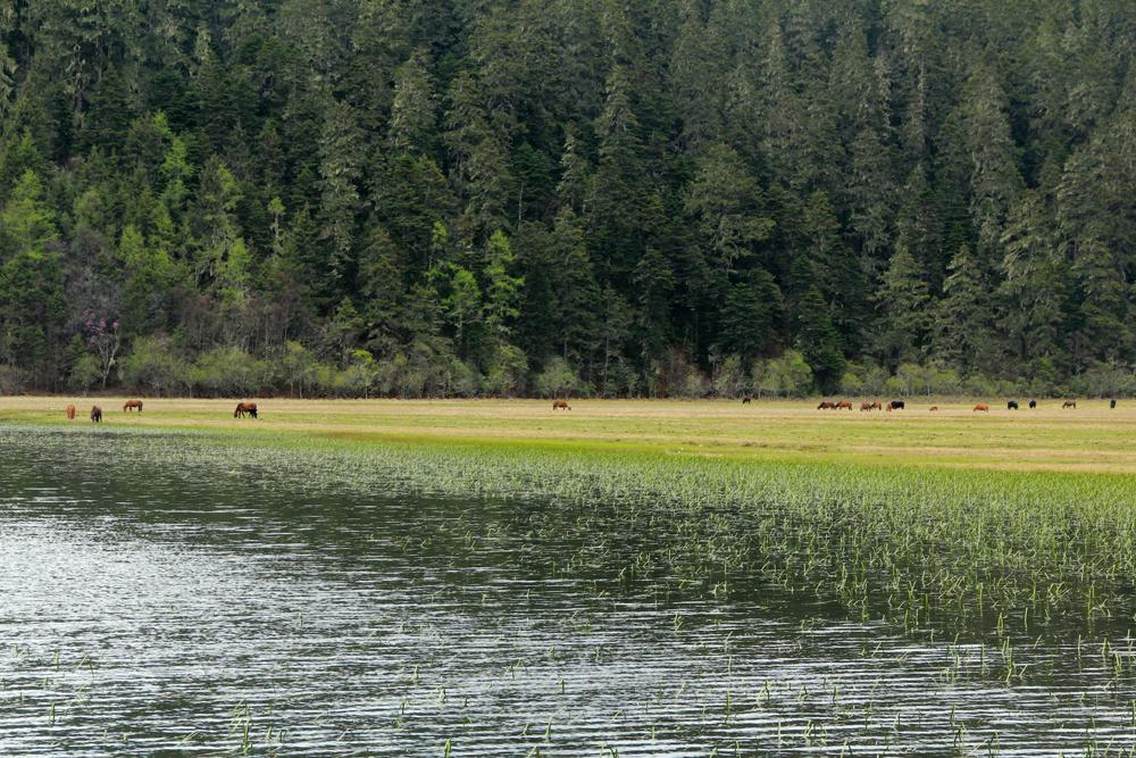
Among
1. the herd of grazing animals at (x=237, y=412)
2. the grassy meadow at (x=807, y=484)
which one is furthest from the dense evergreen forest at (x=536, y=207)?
the grassy meadow at (x=807, y=484)

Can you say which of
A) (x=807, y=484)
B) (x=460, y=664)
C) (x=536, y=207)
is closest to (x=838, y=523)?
(x=807, y=484)

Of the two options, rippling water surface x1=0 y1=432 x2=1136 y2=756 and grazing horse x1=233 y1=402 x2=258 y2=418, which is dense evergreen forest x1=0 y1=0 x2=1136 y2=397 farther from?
rippling water surface x1=0 y1=432 x2=1136 y2=756

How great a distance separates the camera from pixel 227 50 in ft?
603

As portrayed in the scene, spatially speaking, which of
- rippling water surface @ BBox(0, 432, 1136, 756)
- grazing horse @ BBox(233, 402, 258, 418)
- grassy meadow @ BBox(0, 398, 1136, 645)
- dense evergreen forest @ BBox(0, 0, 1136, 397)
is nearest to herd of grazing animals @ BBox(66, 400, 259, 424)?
grazing horse @ BBox(233, 402, 258, 418)

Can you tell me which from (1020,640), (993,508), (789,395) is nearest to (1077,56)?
(789,395)

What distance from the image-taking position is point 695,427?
8606 cm

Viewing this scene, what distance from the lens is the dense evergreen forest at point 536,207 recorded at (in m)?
136

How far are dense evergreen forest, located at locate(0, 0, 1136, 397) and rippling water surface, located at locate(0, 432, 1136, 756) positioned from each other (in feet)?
318

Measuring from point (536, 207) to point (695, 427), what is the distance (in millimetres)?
81551

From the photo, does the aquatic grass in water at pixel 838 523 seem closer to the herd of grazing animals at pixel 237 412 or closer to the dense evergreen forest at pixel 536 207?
the herd of grazing animals at pixel 237 412

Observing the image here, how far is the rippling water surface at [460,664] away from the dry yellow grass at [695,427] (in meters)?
29.6

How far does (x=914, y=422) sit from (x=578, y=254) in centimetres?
6356

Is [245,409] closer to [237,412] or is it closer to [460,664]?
[237,412]

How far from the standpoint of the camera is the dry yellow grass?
6462 centimetres
